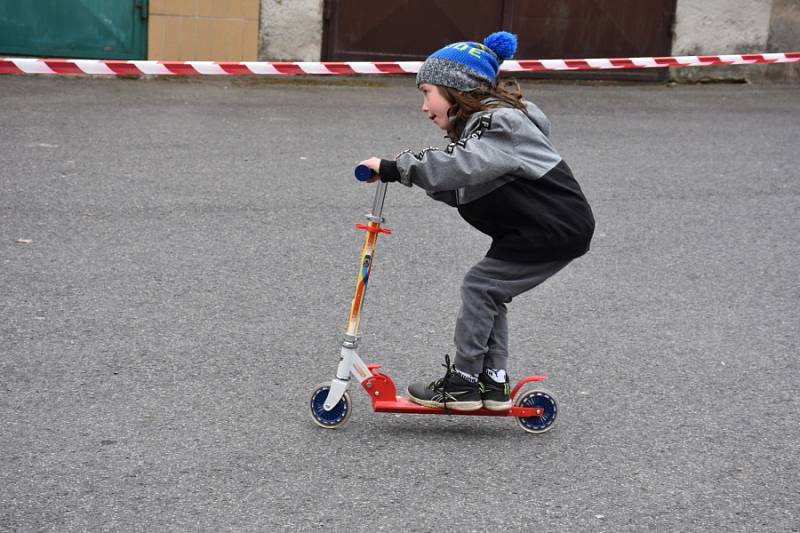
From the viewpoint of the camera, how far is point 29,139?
30.6 feet

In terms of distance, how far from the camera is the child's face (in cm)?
432

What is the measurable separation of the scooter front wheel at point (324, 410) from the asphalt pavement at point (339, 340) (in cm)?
5

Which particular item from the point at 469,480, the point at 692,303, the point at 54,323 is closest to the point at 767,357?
the point at 692,303

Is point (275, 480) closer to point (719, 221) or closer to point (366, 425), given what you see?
point (366, 425)

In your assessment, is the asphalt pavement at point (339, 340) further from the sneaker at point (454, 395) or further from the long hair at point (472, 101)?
the long hair at point (472, 101)

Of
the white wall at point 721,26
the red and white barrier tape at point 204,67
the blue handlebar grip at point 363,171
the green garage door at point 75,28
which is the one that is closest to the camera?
the blue handlebar grip at point 363,171

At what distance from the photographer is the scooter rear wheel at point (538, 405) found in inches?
178

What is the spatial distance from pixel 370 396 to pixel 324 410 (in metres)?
0.21

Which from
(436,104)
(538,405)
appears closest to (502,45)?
(436,104)

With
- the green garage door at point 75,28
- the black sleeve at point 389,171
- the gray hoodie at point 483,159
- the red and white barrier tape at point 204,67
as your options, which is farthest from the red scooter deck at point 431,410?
the green garage door at point 75,28

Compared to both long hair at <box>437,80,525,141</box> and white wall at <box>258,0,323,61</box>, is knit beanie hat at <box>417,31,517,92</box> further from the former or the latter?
white wall at <box>258,0,323,61</box>

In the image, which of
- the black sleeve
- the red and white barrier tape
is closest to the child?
the black sleeve

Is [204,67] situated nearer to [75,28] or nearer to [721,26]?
[75,28]

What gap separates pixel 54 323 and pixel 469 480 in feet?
7.71
